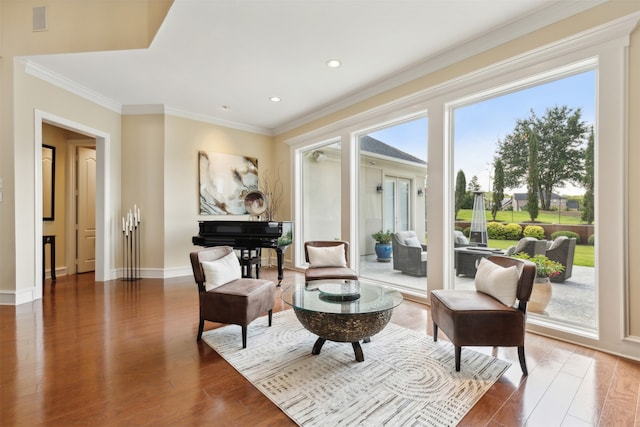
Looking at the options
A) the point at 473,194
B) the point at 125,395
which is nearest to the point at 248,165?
the point at 473,194

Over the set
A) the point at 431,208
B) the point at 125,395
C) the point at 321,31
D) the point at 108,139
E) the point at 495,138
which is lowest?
the point at 125,395

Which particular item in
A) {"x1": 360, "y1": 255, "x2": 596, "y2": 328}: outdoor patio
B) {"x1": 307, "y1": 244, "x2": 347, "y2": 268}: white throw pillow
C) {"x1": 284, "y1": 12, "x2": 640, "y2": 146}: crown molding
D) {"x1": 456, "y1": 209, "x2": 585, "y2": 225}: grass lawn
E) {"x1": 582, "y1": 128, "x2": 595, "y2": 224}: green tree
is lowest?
{"x1": 360, "y1": 255, "x2": 596, "y2": 328}: outdoor patio

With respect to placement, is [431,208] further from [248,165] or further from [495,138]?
[248,165]

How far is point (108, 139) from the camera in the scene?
5340mm

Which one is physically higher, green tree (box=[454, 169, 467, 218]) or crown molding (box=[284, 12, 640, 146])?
crown molding (box=[284, 12, 640, 146])

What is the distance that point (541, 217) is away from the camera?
315 centimetres

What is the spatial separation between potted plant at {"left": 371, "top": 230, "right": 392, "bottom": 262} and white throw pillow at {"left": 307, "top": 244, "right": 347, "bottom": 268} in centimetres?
96

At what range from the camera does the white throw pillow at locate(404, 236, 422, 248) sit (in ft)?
14.6

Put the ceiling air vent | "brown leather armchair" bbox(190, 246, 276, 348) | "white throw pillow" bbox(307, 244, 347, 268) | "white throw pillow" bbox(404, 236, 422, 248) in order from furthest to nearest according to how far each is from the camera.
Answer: "white throw pillow" bbox(404, 236, 422, 248) < "white throw pillow" bbox(307, 244, 347, 268) < the ceiling air vent < "brown leather armchair" bbox(190, 246, 276, 348)

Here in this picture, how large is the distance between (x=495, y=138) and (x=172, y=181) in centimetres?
530

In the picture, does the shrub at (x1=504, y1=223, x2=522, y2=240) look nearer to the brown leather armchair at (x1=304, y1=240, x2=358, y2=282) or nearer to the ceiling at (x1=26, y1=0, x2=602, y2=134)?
the brown leather armchair at (x1=304, y1=240, x2=358, y2=282)

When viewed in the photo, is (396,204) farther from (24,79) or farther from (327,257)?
(24,79)

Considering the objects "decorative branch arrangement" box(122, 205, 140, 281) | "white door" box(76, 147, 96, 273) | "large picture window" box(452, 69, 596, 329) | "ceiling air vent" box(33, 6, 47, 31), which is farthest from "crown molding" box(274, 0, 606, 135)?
"white door" box(76, 147, 96, 273)

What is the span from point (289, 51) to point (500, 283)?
10.9ft
